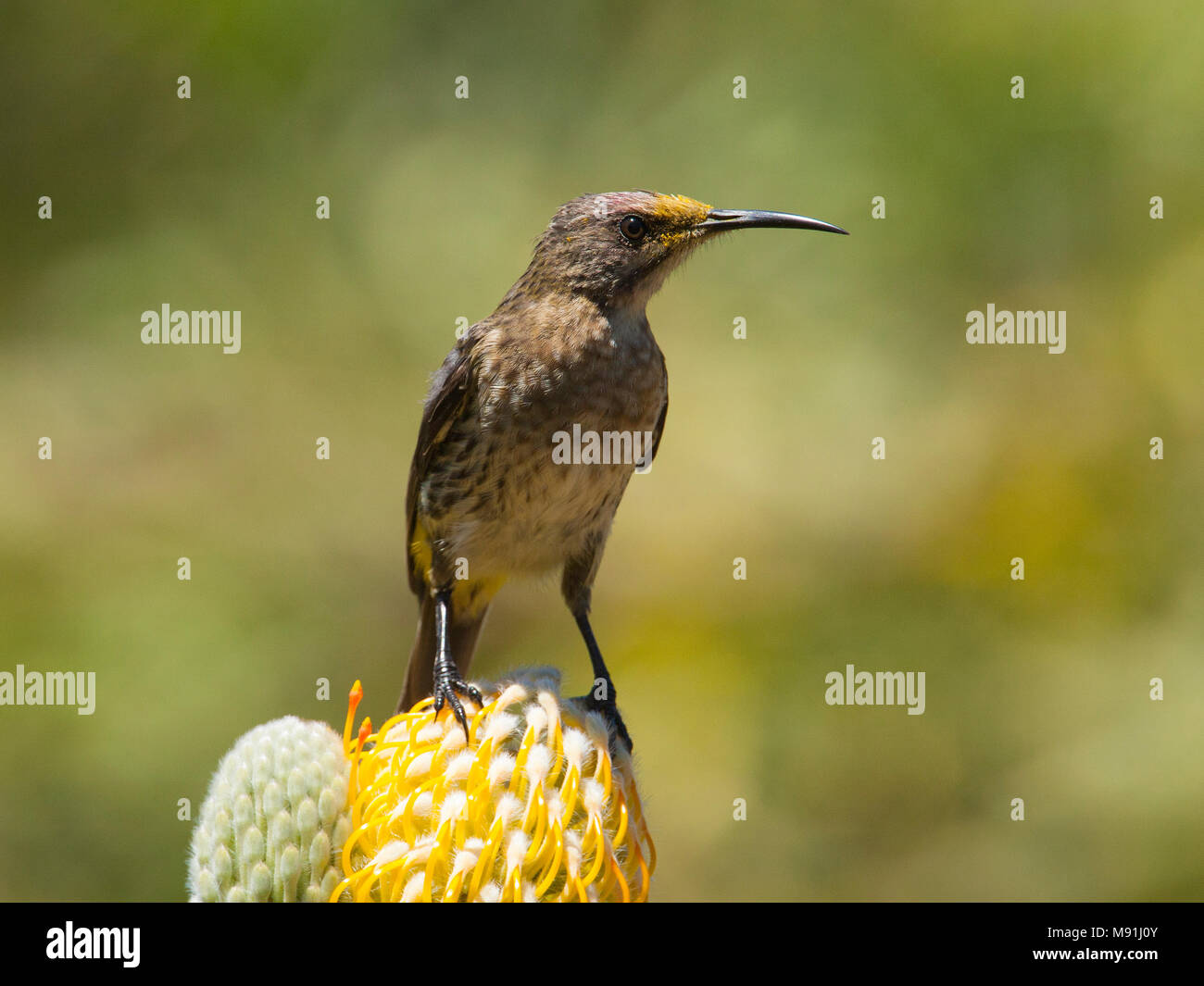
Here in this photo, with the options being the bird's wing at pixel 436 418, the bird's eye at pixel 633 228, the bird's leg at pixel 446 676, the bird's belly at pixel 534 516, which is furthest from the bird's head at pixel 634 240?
the bird's leg at pixel 446 676

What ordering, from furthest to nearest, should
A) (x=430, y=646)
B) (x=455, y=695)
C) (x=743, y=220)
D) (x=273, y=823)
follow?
(x=430, y=646) < (x=743, y=220) < (x=455, y=695) < (x=273, y=823)

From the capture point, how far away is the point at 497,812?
8.98 feet

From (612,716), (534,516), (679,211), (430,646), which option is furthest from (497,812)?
(679,211)

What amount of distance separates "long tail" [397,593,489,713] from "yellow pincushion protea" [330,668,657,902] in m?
1.40

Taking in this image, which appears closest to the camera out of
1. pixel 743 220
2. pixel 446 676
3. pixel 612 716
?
pixel 446 676

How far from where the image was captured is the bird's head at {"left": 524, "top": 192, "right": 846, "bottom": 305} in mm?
4270

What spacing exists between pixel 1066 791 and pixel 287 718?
4131mm

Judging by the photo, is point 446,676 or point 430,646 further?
point 430,646

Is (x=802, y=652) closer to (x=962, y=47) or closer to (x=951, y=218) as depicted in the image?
(x=951, y=218)

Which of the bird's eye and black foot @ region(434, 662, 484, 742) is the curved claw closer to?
black foot @ region(434, 662, 484, 742)

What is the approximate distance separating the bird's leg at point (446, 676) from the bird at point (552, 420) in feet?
0.04

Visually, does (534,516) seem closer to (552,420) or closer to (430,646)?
(552,420)

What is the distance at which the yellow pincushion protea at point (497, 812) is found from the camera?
2.67m

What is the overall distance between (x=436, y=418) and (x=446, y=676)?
119 centimetres
